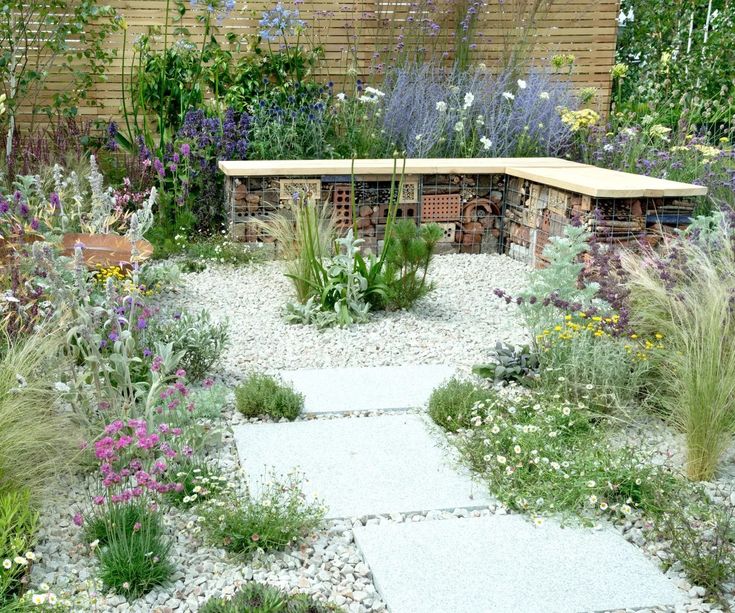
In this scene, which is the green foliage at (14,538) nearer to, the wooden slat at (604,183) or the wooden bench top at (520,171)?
the wooden bench top at (520,171)

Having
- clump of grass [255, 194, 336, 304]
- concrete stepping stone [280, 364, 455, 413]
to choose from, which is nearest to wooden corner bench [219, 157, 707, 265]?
clump of grass [255, 194, 336, 304]

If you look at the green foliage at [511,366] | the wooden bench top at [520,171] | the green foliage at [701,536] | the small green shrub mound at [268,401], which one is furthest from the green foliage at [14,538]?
the wooden bench top at [520,171]

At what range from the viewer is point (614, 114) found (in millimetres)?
9094

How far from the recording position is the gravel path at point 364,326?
454 cm

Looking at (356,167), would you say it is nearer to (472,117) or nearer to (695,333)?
(472,117)

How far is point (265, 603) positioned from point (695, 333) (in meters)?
1.92

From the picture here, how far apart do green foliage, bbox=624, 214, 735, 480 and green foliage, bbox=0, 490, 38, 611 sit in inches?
85.5

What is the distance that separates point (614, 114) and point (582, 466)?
22.2 ft

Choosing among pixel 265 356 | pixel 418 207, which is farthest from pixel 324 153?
pixel 265 356

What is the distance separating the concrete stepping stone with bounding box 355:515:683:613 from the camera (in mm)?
2412

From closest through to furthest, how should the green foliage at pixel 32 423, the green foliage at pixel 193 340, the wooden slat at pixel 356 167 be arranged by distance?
the green foliage at pixel 32 423 → the green foliage at pixel 193 340 → the wooden slat at pixel 356 167

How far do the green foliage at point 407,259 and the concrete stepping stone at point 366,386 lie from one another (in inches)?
34.2

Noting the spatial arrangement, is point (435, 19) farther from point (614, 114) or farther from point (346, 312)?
point (346, 312)

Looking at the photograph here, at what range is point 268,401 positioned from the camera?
144 inches
